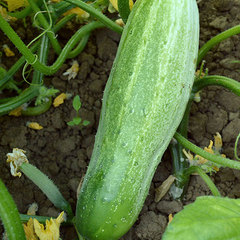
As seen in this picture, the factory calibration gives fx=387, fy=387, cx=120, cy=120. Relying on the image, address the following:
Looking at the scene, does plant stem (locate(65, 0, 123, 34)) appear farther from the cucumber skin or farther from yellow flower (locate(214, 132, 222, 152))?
yellow flower (locate(214, 132, 222, 152))

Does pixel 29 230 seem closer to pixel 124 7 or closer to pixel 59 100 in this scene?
pixel 59 100

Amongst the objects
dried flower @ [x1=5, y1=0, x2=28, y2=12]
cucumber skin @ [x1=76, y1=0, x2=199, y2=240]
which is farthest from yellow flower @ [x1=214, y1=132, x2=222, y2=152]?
dried flower @ [x1=5, y1=0, x2=28, y2=12]

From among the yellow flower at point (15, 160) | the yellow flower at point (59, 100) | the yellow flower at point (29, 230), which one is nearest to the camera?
the yellow flower at point (29, 230)

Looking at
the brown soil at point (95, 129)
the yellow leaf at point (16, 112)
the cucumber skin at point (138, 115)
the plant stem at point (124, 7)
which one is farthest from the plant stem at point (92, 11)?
the yellow leaf at point (16, 112)

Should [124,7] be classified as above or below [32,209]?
above

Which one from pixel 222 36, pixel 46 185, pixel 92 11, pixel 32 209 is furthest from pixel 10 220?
pixel 222 36

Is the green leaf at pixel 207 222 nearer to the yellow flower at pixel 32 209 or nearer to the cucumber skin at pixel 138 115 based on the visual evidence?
the cucumber skin at pixel 138 115
